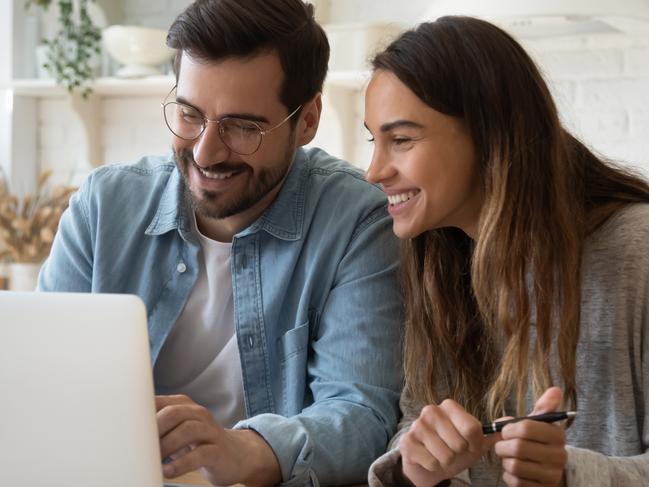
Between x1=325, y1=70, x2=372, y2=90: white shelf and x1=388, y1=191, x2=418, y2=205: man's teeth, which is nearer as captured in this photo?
x1=388, y1=191, x2=418, y2=205: man's teeth

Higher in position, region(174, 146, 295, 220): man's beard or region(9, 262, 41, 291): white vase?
region(174, 146, 295, 220): man's beard

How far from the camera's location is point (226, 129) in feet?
4.67

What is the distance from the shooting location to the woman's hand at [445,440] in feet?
3.20

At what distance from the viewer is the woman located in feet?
3.84

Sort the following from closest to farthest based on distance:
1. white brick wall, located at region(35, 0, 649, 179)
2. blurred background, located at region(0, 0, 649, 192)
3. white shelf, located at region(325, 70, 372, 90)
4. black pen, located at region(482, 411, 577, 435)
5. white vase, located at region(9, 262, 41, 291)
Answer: black pen, located at region(482, 411, 577, 435)
blurred background, located at region(0, 0, 649, 192)
white brick wall, located at region(35, 0, 649, 179)
white shelf, located at region(325, 70, 372, 90)
white vase, located at region(9, 262, 41, 291)

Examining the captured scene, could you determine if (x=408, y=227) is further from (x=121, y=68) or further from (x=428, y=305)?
(x=121, y=68)

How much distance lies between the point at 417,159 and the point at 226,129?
0.32 metres

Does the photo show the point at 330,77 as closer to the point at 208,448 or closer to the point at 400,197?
the point at 400,197

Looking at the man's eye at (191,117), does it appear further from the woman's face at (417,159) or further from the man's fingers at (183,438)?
Result: the man's fingers at (183,438)

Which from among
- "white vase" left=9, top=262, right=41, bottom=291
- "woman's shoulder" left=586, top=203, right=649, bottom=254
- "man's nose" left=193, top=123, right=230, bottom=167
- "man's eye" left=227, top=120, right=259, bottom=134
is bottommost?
"white vase" left=9, top=262, right=41, bottom=291

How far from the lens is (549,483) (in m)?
0.98

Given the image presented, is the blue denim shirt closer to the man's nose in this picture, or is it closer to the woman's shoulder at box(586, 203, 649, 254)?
the man's nose

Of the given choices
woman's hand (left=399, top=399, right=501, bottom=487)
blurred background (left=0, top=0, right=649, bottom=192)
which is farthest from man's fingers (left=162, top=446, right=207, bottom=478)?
blurred background (left=0, top=0, right=649, bottom=192)

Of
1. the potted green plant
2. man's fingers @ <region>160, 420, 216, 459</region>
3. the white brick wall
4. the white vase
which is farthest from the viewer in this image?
the potted green plant
